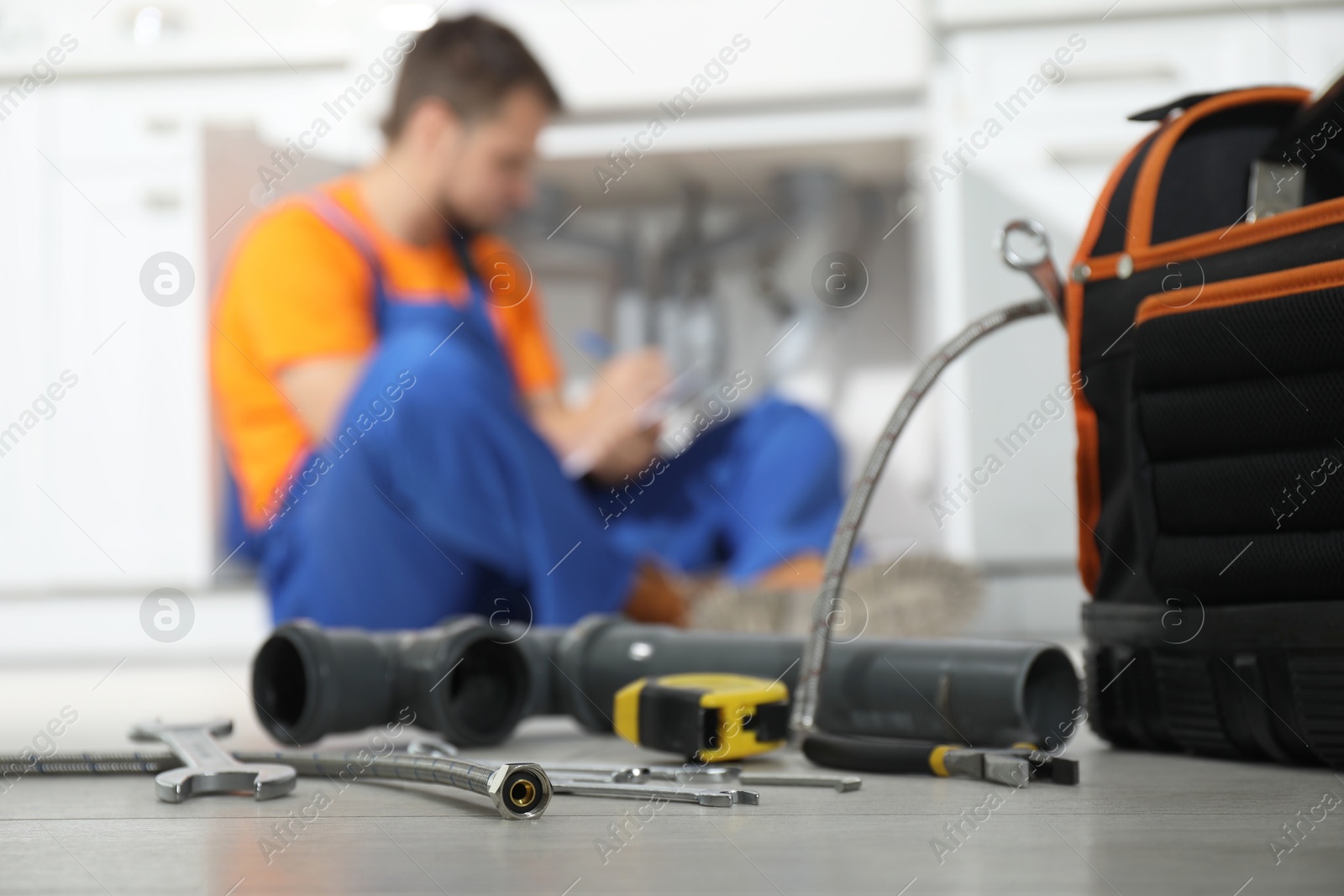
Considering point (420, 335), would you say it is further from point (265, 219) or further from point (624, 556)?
point (265, 219)

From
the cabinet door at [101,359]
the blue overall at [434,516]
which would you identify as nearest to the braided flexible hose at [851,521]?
the blue overall at [434,516]

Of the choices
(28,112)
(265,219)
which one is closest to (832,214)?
(265,219)

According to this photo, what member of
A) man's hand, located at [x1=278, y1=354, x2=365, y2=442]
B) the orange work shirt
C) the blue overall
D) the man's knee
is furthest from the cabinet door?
the man's knee

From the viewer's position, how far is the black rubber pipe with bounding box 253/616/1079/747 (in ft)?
2.17

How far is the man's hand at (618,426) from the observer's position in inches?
64.7

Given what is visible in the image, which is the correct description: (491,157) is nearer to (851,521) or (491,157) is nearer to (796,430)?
(796,430)

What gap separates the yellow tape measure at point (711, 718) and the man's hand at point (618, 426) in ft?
3.23

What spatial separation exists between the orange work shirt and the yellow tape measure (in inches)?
37.6

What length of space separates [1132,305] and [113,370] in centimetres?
166

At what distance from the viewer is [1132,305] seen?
650mm

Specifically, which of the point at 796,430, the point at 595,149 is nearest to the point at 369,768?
the point at 796,430

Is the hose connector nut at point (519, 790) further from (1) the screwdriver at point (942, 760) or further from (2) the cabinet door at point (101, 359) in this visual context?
(2) the cabinet door at point (101, 359)

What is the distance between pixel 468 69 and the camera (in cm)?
172

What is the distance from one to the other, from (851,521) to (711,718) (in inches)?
5.6
